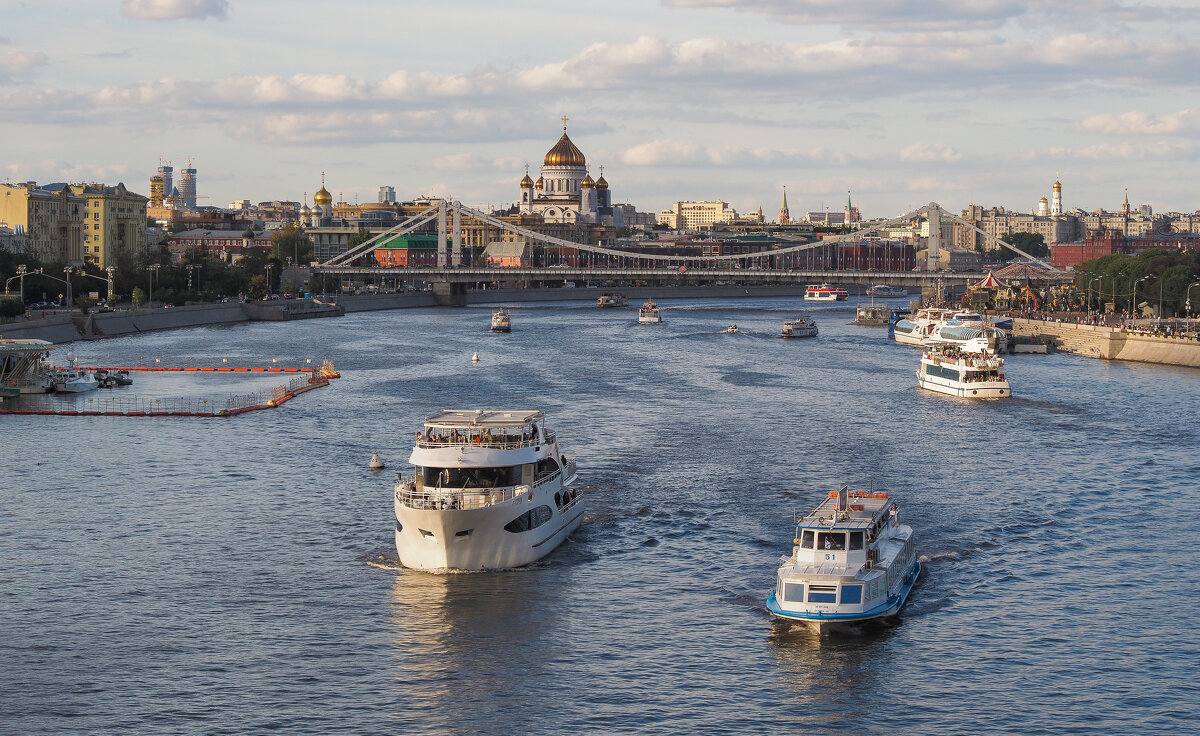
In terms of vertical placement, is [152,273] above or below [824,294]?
above

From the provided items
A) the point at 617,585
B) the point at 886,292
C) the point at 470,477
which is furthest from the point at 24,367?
the point at 886,292

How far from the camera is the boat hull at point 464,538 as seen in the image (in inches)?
1106

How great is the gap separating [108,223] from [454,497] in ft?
326

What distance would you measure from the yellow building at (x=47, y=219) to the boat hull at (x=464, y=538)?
81.7m

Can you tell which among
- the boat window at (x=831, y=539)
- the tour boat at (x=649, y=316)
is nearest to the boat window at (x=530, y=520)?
the boat window at (x=831, y=539)

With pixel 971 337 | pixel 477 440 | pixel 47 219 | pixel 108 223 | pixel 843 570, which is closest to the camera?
pixel 843 570

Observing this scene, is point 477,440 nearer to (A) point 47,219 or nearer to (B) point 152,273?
(B) point 152,273

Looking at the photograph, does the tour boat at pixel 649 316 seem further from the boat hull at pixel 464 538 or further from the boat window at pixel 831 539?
the boat window at pixel 831 539

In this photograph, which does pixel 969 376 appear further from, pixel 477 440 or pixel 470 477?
pixel 470 477

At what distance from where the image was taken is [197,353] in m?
75.8

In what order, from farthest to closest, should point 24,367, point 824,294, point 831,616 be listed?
point 824,294, point 24,367, point 831,616

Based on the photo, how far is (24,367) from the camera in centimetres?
5681

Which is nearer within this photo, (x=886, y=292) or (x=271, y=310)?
(x=271, y=310)

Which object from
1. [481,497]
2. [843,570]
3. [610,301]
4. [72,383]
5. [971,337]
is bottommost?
[843,570]
